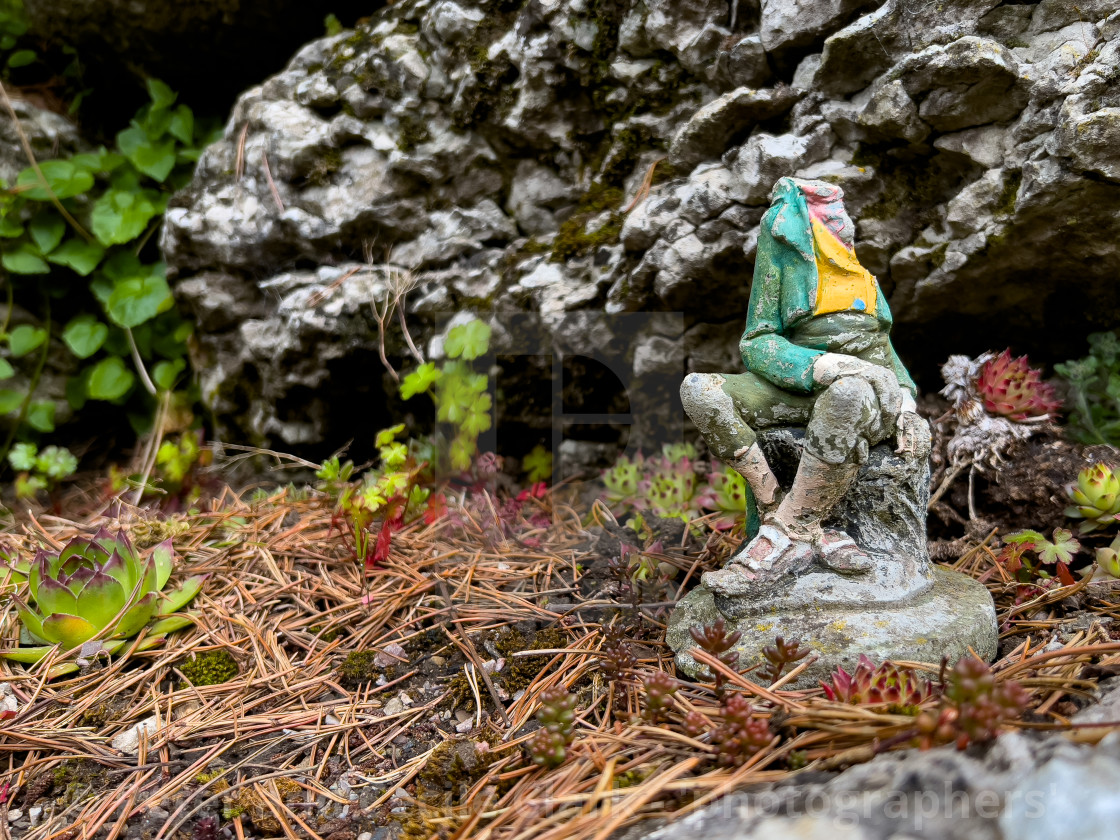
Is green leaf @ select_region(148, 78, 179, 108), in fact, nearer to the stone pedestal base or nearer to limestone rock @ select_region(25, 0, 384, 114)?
limestone rock @ select_region(25, 0, 384, 114)

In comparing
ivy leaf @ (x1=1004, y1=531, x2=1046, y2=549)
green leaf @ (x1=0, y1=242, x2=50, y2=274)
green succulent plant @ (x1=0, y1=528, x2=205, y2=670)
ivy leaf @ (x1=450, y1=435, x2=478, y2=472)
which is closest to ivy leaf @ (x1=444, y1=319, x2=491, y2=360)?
ivy leaf @ (x1=450, y1=435, x2=478, y2=472)

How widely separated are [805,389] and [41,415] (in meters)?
4.18

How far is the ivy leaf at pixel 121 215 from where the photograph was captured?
3979 mm

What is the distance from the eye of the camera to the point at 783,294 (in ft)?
7.39

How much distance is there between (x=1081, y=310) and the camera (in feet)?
9.63

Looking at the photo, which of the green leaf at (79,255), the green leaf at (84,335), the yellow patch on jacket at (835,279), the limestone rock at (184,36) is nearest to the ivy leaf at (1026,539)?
the yellow patch on jacket at (835,279)

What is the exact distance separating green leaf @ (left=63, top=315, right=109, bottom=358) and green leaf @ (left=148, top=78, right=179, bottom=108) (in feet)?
4.28

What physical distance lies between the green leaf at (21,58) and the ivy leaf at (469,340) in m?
Answer: 3.21

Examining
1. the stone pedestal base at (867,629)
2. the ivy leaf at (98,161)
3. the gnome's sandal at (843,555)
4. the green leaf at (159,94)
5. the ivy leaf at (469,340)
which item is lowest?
the stone pedestal base at (867,629)

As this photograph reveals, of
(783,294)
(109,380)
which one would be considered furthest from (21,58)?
(783,294)

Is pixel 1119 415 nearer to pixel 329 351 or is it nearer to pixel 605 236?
pixel 605 236

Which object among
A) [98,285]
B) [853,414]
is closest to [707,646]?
[853,414]

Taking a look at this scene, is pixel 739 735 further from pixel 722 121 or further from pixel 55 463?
pixel 55 463

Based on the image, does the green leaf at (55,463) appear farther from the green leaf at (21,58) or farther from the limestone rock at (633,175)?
the green leaf at (21,58)
